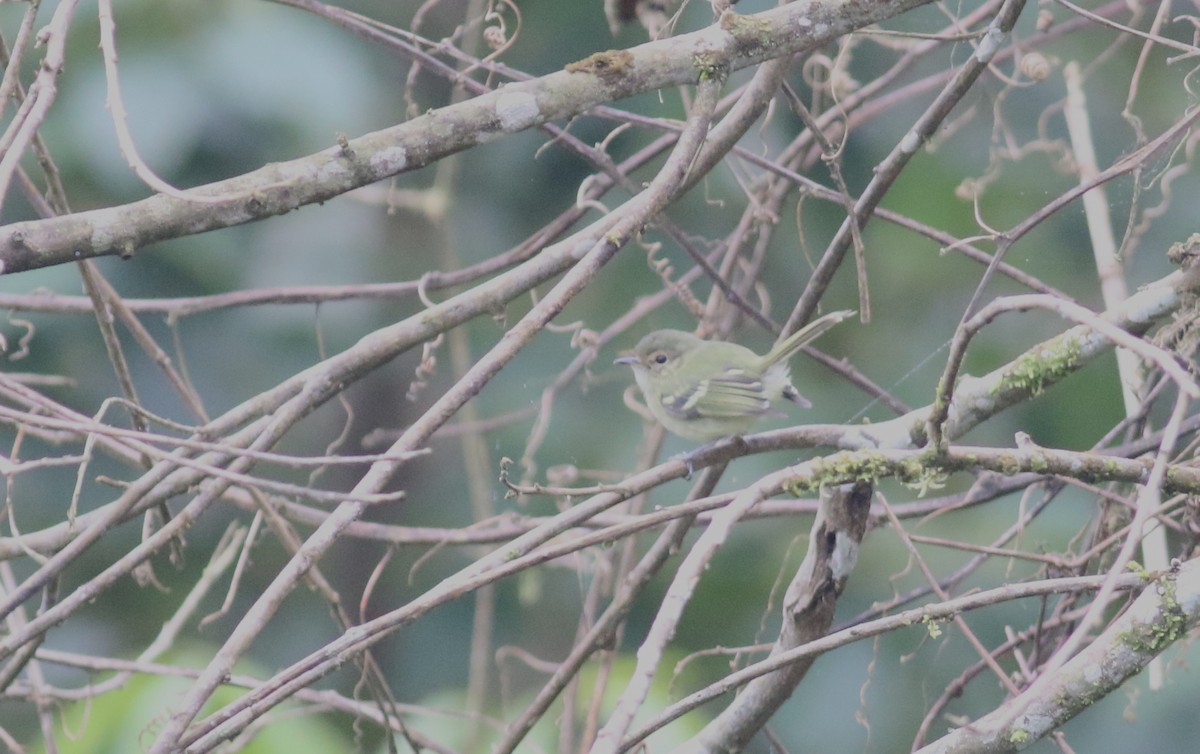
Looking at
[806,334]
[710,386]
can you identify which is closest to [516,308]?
A: [710,386]

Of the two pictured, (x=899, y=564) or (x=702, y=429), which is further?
(x=899, y=564)

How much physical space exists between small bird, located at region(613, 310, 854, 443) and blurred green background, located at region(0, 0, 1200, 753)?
6.02 feet

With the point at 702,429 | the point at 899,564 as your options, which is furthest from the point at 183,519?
the point at 899,564

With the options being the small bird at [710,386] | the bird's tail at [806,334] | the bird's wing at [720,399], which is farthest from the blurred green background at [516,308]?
the bird's tail at [806,334]

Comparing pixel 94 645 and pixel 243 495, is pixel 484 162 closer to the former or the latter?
pixel 94 645

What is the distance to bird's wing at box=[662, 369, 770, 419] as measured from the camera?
3.85 metres

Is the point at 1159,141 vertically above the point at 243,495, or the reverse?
the point at 1159,141

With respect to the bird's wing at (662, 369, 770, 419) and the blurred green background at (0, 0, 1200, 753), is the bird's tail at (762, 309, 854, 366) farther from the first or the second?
the blurred green background at (0, 0, 1200, 753)

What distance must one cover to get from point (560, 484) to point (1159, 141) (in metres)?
2.81

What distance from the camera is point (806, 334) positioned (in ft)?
11.3

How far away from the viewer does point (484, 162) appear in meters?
7.84

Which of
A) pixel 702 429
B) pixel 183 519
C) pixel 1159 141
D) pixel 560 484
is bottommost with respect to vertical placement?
pixel 560 484

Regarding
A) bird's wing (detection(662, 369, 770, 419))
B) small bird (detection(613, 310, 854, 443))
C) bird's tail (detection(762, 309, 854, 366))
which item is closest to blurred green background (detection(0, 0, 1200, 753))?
small bird (detection(613, 310, 854, 443))

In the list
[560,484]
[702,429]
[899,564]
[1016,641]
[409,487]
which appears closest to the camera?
[1016,641]
